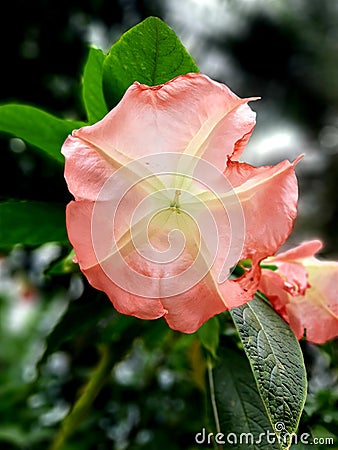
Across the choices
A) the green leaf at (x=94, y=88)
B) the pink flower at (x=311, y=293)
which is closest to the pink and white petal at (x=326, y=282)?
the pink flower at (x=311, y=293)

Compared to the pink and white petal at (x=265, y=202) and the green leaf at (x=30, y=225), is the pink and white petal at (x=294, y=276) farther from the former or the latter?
the green leaf at (x=30, y=225)

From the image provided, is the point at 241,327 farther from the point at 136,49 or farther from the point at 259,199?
the point at 136,49

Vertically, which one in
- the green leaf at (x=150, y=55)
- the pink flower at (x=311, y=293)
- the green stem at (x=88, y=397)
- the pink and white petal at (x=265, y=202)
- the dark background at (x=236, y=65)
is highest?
the green leaf at (x=150, y=55)

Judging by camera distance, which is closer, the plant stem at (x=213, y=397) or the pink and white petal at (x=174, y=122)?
the pink and white petal at (x=174, y=122)

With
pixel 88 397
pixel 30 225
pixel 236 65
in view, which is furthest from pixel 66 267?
pixel 236 65

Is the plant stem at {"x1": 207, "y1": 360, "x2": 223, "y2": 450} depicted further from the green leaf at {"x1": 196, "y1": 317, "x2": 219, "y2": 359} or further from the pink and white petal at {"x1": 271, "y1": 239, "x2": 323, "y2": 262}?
the pink and white petal at {"x1": 271, "y1": 239, "x2": 323, "y2": 262}

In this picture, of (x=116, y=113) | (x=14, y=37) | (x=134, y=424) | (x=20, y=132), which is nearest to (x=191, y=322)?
(x=116, y=113)
